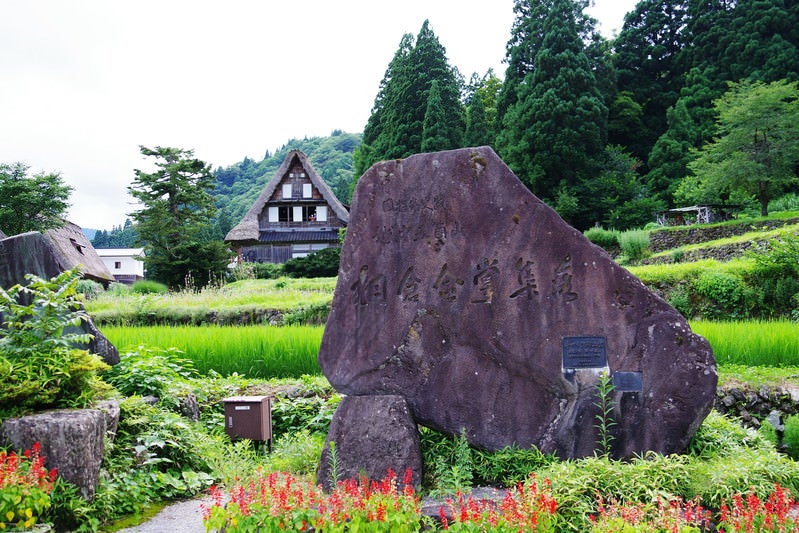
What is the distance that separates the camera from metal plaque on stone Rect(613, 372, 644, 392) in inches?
165

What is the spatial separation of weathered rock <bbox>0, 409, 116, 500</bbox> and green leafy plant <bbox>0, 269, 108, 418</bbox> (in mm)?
183

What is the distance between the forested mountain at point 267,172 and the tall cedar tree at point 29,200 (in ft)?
64.1

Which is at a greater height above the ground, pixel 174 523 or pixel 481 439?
pixel 481 439

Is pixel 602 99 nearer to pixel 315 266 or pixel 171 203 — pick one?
pixel 315 266

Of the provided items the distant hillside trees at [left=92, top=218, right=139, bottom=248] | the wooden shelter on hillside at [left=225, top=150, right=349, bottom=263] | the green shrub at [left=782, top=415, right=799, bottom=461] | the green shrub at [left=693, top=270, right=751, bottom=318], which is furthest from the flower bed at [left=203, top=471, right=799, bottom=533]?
the distant hillside trees at [left=92, top=218, right=139, bottom=248]

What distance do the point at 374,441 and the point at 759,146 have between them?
21.8 m

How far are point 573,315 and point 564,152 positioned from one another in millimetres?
24407

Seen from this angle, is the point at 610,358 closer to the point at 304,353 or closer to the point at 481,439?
the point at 481,439

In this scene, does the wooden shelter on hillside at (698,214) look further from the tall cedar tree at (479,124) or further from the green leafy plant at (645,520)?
the green leafy plant at (645,520)

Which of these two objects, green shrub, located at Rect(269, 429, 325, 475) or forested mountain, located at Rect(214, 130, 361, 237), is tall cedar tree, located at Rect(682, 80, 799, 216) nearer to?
green shrub, located at Rect(269, 429, 325, 475)

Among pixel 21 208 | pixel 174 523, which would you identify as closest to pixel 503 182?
pixel 174 523

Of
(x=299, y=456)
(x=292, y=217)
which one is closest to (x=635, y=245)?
(x=299, y=456)

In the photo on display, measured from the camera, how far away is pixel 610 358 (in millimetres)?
4246

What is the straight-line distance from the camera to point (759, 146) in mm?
20984
